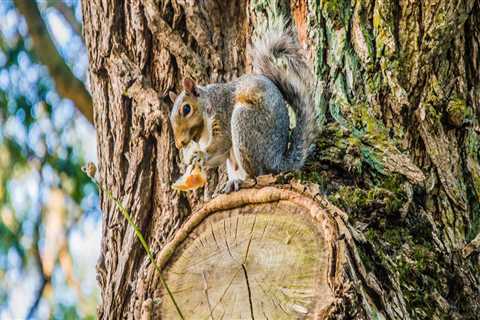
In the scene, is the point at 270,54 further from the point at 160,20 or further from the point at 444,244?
the point at 444,244

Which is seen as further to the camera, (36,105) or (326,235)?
(36,105)

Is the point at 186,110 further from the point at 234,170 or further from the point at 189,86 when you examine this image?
the point at 234,170

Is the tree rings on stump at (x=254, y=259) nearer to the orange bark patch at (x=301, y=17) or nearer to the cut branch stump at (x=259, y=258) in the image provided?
the cut branch stump at (x=259, y=258)

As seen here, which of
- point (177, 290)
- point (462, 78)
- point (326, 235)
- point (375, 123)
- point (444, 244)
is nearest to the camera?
point (326, 235)

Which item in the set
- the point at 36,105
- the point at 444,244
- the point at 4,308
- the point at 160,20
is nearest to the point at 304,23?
the point at 160,20

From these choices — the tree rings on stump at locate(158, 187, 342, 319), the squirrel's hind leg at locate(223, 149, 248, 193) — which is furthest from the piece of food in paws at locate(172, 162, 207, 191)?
the tree rings on stump at locate(158, 187, 342, 319)

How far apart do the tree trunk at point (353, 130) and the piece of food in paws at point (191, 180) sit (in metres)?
0.13

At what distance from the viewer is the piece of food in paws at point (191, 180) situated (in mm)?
1982

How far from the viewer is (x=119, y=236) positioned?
7.11 feet

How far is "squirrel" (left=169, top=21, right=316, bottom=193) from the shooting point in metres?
2.05

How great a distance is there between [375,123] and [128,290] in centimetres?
82

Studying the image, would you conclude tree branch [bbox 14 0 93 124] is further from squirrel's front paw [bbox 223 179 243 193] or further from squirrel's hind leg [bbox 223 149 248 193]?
squirrel's front paw [bbox 223 179 243 193]

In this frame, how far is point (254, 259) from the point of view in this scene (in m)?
1.53

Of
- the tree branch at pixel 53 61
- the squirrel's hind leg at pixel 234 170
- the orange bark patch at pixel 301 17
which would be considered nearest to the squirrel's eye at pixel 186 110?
the squirrel's hind leg at pixel 234 170
